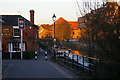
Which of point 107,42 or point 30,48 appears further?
point 30,48

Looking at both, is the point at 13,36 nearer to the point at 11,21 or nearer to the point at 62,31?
the point at 11,21

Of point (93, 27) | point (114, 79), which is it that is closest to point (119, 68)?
point (114, 79)

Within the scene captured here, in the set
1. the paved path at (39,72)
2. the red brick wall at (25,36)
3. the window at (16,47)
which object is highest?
the red brick wall at (25,36)

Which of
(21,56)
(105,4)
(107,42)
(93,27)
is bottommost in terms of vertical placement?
(21,56)

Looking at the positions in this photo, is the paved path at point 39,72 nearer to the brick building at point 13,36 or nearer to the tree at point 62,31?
the brick building at point 13,36

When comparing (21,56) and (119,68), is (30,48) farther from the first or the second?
(119,68)

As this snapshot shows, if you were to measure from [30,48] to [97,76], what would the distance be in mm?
27924

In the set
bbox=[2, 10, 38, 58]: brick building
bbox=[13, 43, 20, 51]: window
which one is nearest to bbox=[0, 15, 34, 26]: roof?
bbox=[2, 10, 38, 58]: brick building

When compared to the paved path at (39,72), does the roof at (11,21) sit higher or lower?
higher

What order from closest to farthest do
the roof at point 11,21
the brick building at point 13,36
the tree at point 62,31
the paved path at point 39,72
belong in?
the paved path at point 39,72 < the brick building at point 13,36 < the roof at point 11,21 < the tree at point 62,31

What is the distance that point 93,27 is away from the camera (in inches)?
437

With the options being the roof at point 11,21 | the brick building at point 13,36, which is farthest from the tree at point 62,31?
the brick building at point 13,36

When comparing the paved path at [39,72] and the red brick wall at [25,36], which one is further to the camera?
the red brick wall at [25,36]

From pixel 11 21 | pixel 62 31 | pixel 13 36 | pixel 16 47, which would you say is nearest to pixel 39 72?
pixel 16 47
